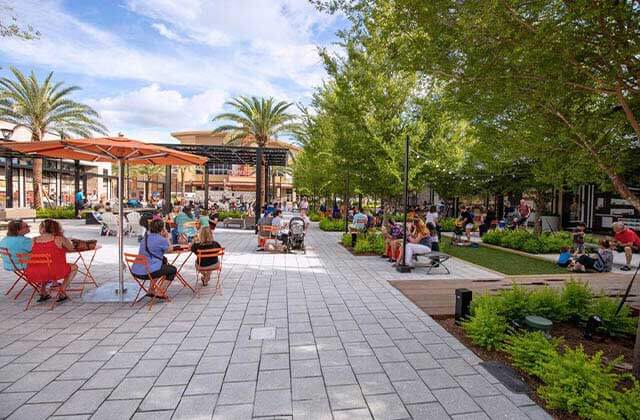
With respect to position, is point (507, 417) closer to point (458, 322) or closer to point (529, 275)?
point (458, 322)

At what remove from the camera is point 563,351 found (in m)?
4.32

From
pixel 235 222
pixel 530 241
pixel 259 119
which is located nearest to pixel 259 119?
pixel 259 119

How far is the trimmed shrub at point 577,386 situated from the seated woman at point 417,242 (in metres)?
5.71

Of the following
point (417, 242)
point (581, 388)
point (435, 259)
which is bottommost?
point (581, 388)

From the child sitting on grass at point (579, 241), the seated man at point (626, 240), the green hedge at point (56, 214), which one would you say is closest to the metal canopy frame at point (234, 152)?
the green hedge at point (56, 214)

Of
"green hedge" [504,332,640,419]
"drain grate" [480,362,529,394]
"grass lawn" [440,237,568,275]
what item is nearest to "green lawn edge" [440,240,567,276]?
"grass lawn" [440,237,568,275]

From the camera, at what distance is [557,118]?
4.45m

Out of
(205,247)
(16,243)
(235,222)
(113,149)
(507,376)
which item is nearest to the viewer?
(507,376)

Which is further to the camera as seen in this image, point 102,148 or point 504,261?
point 504,261

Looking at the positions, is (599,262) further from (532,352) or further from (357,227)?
(532,352)

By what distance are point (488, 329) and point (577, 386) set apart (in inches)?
51.6

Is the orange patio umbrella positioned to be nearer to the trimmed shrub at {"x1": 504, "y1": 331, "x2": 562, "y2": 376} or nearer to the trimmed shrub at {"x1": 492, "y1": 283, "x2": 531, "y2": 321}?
the trimmed shrub at {"x1": 492, "y1": 283, "x2": 531, "y2": 321}

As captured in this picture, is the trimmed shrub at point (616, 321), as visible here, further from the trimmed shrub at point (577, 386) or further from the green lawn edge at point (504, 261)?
the green lawn edge at point (504, 261)

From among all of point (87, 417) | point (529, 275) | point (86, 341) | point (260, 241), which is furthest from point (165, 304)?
point (529, 275)
